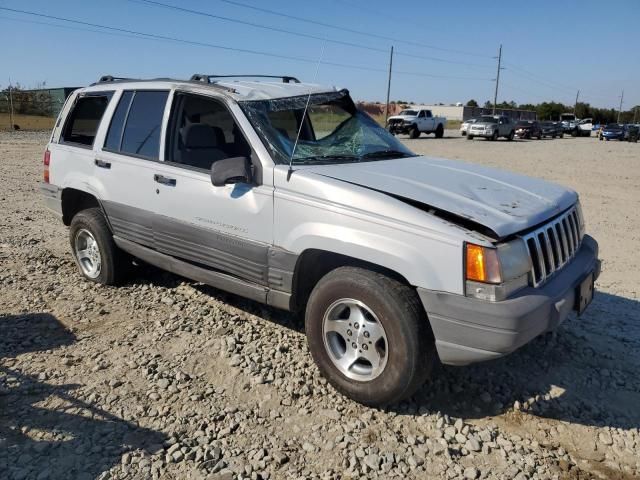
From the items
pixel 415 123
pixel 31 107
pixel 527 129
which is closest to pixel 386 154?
pixel 415 123

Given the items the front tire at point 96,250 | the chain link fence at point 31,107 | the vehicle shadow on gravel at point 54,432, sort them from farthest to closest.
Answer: the chain link fence at point 31,107, the front tire at point 96,250, the vehicle shadow on gravel at point 54,432

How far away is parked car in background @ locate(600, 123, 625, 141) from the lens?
41.7 m

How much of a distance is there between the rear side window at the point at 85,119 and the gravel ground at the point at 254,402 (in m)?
1.47

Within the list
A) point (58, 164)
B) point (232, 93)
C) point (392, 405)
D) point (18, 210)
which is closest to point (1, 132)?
point (18, 210)

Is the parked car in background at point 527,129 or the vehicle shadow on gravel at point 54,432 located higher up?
the parked car in background at point 527,129

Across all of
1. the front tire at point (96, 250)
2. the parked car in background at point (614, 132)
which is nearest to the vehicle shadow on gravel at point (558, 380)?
the front tire at point (96, 250)

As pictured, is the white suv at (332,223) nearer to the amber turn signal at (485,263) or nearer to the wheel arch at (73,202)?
the amber turn signal at (485,263)

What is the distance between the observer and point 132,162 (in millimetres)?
4484

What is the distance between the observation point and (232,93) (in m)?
3.95

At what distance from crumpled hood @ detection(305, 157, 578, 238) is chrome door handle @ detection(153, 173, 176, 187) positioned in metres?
1.21

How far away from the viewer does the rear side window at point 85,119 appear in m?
5.02

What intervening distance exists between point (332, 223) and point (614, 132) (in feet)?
150

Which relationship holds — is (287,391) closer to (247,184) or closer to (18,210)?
(247,184)

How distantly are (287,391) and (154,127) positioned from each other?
242cm
